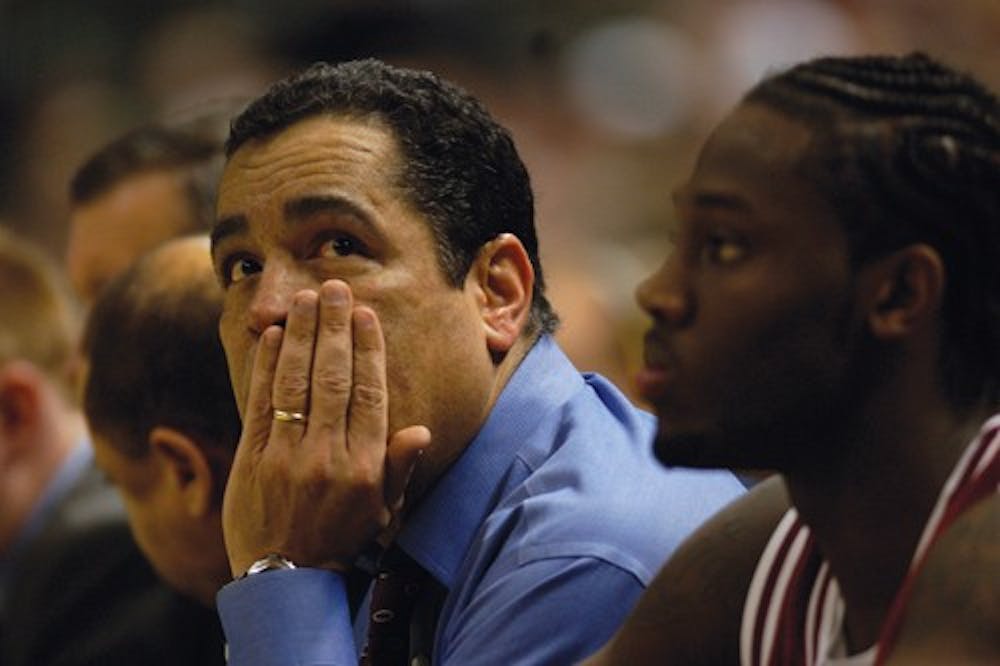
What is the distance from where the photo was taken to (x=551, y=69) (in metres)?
6.88

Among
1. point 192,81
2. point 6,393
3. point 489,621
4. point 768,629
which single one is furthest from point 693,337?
point 192,81

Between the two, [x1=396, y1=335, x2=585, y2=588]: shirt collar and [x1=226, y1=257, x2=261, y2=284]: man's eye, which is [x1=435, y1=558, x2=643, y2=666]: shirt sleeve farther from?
[x1=226, y1=257, x2=261, y2=284]: man's eye

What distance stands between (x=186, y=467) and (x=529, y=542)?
3.05 ft

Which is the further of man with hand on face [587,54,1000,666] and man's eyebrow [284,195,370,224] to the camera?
man's eyebrow [284,195,370,224]

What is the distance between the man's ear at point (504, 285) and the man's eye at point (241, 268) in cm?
27

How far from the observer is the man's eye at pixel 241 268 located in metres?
2.67

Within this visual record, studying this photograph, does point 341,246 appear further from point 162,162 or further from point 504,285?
point 162,162

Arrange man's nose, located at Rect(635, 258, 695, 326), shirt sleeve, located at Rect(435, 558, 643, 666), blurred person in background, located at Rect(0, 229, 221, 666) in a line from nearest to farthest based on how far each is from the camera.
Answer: man's nose, located at Rect(635, 258, 695, 326) → shirt sleeve, located at Rect(435, 558, 643, 666) → blurred person in background, located at Rect(0, 229, 221, 666)

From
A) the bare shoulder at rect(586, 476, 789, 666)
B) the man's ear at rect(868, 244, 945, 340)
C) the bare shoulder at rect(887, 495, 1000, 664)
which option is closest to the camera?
the bare shoulder at rect(887, 495, 1000, 664)

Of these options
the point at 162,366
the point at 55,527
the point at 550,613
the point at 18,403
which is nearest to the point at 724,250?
the point at 550,613

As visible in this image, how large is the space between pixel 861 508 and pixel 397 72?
1046 millimetres

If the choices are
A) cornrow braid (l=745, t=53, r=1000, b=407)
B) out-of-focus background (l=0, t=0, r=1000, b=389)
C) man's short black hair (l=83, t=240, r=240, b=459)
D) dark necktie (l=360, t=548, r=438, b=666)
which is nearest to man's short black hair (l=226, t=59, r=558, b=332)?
dark necktie (l=360, t=548, r=438, b=666)

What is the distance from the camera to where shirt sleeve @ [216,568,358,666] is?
8.11ft

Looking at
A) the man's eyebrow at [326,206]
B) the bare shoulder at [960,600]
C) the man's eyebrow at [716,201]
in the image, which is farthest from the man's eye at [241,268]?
the bare shoulder at [960,600]
